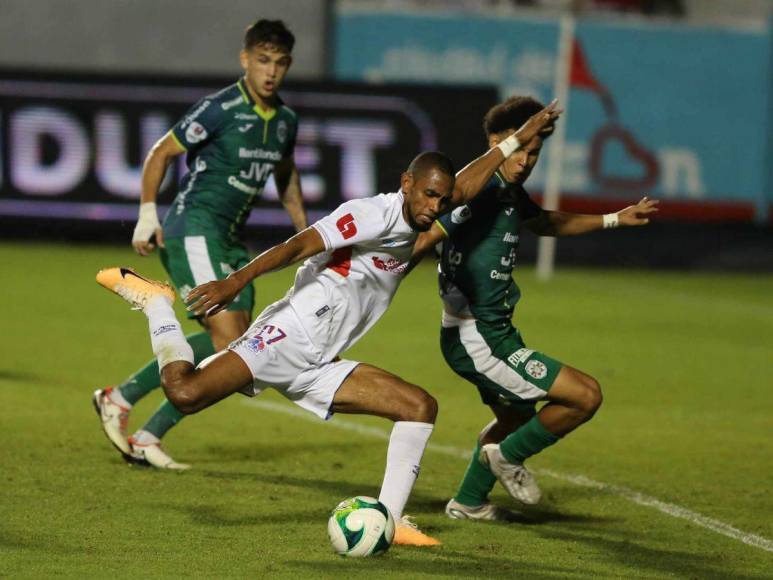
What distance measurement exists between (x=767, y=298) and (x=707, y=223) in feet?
16.6

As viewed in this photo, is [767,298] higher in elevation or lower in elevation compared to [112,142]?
lower

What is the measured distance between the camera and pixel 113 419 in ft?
25.3

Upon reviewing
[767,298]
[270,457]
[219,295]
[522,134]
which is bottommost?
[767,298]

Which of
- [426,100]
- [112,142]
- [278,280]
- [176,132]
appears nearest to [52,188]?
[112,142]

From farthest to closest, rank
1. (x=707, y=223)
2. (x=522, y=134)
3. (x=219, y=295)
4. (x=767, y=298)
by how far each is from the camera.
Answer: (x=707, y=223), (x=767, y=298), (x=522, y=134), (x=219, y=295)

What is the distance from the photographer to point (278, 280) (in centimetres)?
1714

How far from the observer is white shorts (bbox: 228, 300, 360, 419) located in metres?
6.09

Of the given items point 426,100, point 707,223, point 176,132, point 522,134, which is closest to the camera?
point 522,134

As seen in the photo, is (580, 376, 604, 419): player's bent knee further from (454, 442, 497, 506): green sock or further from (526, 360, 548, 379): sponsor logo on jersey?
(454, 442, 497, 506): green sock

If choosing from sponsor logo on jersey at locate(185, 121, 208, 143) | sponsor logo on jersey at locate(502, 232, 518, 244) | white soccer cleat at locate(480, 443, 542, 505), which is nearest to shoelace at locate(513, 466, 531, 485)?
white soccer cleat at locate(480, 443, 542, 505)

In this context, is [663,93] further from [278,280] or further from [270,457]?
[270,457]

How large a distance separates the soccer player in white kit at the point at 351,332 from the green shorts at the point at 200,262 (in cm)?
151

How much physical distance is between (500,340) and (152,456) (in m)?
2.09

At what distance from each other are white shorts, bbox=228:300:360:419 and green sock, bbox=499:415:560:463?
3.17 ft
